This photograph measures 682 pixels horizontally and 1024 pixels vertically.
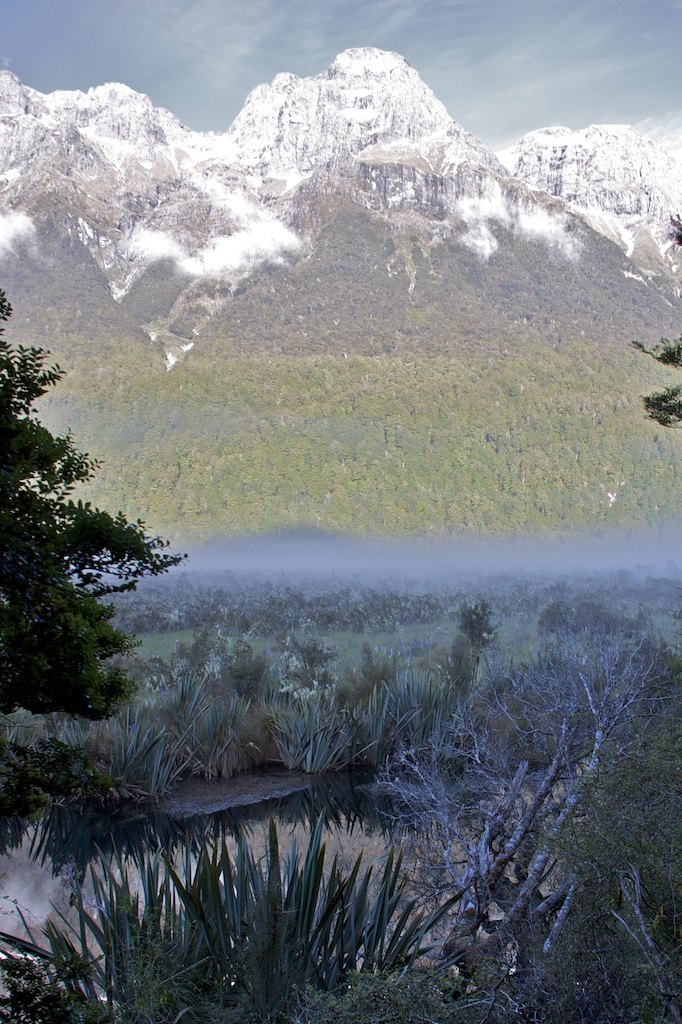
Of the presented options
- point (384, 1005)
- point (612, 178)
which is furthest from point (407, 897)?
point (612, 178)

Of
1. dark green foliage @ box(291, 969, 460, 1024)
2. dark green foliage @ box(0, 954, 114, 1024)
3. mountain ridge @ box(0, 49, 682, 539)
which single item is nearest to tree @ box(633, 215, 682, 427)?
dark green foliage @ box(291, 969, 460, 1024)

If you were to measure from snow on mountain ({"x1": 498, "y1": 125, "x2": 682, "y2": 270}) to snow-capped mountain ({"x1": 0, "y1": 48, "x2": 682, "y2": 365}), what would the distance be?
0.30m

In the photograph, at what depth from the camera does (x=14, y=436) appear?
4.82 metres

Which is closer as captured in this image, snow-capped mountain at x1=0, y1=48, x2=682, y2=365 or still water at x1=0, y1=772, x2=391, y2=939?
still water at x1=0, y1=772, x2=391, y2=939

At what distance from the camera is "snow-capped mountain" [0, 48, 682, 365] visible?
65312mm

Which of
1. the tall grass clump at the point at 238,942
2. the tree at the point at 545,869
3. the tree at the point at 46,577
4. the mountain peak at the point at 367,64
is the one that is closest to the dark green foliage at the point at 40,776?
the tree at the point at 46,577

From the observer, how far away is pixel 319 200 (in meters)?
73.7

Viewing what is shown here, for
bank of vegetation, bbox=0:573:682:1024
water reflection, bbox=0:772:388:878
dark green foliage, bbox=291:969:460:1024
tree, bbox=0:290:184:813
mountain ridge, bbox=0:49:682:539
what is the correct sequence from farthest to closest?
mountain ridge, bbox=0:49:682:539, water reflection, bbox=0:772:388:878, tree, bbox=0:290:184:813, bank of vegetation, bbox=0:573:682:1024, dark green foliage, bbox=291:969:460:1024

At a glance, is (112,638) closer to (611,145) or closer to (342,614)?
(342,614)

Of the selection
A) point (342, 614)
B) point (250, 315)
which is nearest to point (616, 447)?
point (250, 315)

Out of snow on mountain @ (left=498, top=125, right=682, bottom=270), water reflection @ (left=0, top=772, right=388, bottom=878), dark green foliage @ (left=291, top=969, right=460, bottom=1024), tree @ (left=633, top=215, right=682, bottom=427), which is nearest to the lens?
dark green foliage @ (left=291, top=969, right=460, bottom=1024)

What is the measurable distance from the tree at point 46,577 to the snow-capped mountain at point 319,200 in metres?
54.0

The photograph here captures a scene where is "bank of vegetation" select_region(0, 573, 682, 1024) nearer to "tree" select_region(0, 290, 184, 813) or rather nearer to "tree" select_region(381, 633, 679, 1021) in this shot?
"tree" select_region(381, 633, 679, 1021)

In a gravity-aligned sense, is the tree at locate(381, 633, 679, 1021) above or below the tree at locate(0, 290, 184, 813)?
below
